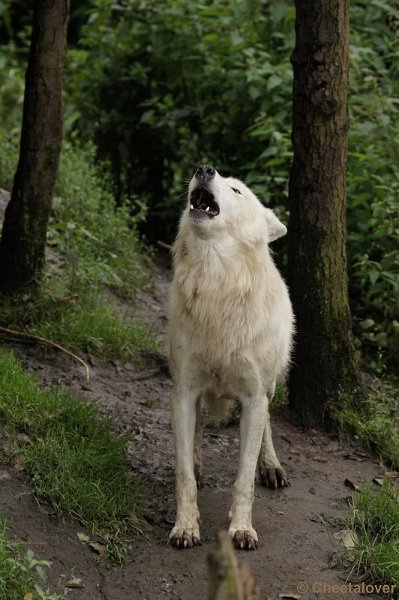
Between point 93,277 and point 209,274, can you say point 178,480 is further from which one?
point 93,277

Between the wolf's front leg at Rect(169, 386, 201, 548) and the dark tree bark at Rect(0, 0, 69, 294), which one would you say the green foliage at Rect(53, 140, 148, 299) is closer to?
the dark tree bark at Rect(0, 0, 69, 294)

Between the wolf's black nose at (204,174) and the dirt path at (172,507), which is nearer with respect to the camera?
the dirt path at (172,507)

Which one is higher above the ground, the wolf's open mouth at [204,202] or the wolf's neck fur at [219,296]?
the wolf's open mouth at [204,202]

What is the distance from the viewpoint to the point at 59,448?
200 inches

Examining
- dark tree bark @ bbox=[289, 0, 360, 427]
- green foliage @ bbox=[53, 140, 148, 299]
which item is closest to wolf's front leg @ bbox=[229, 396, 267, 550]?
dark tree bark @ bbox=[289, 0, 360, 427]

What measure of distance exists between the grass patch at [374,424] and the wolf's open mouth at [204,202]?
1.94 meters

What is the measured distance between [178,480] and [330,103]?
8.80ft

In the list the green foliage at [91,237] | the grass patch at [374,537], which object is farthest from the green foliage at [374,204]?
the grass patch at [374,537]

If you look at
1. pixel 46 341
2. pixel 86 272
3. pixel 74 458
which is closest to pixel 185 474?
pixel 74 458

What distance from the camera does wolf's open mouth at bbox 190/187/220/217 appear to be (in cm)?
494

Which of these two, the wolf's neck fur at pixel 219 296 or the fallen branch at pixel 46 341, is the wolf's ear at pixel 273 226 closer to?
the wolf's neck fur at pixel 219 296

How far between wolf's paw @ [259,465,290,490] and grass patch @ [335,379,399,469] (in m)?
0.78

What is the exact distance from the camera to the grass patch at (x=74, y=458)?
4.84m

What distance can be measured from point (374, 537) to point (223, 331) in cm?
135
